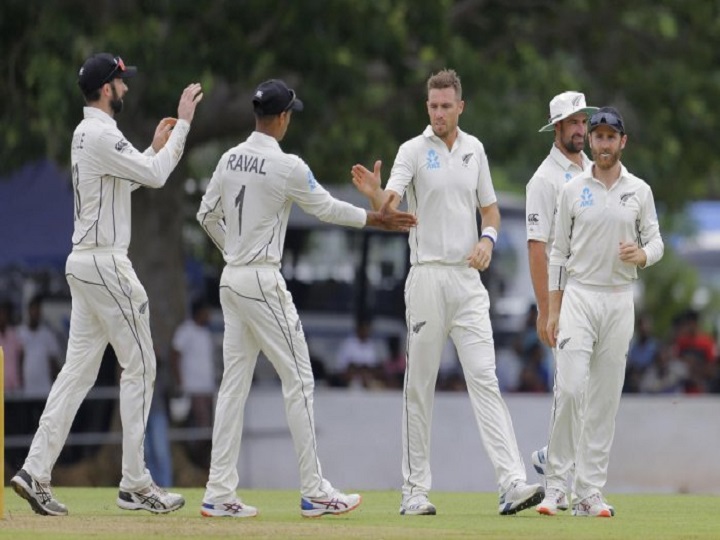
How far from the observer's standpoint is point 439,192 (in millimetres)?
11977

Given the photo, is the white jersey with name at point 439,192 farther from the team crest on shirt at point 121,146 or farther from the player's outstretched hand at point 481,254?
the team crest on shirt at point 121,146

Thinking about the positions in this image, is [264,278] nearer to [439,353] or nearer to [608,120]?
[439,353]

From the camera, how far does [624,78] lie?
2498cm

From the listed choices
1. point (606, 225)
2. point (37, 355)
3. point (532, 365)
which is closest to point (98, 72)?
point (606, 225)

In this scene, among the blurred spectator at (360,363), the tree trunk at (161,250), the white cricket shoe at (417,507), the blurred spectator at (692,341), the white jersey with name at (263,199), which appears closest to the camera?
the white jersey with name at (263,199)

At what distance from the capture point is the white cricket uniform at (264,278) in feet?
37.3

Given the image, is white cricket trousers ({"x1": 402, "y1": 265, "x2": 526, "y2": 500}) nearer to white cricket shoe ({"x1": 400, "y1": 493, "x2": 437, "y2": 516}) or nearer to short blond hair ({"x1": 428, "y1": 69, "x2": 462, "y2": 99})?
white cricket shoe ({"x1": 400, "y1": 493, "x2": 437, "y2": 516})

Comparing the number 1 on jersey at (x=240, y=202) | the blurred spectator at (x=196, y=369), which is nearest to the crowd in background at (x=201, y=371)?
the blurred spectator at (x=196, y=369)

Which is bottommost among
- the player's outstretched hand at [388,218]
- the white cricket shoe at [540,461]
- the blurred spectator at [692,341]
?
the white cricket shoe at [540,461]

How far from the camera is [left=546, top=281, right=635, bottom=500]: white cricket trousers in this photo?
38.4 feet

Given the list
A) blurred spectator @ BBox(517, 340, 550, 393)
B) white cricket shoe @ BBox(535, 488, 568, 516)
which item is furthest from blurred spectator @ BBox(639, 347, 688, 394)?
white cricket shoe @ BBox(535, 488, 568, 516)

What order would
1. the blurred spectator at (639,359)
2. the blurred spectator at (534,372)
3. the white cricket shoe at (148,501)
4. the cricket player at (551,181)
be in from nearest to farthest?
the white cricket shoe at (148,501) → the cricket player at (551,181) → the blurred spectator at (534,372) → the blurred spectator at (639,359)

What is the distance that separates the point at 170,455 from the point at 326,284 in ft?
27.2

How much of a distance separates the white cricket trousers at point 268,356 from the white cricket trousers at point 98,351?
1.65ft
